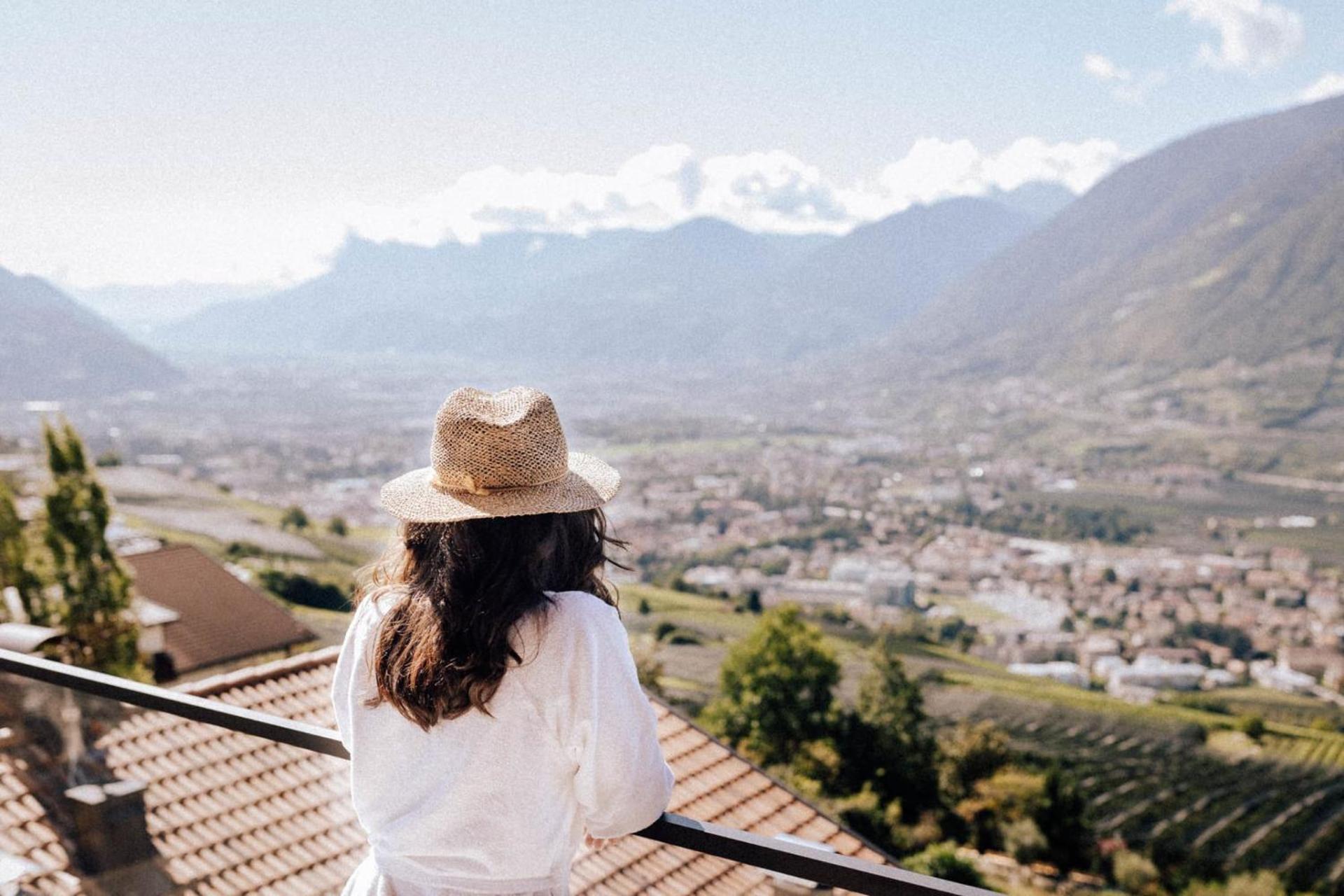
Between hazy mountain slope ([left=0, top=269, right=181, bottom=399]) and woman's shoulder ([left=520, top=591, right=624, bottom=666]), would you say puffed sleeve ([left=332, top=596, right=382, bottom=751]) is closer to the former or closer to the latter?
woman's shoulder ([left=520, top=591, right=624, bottom=666])

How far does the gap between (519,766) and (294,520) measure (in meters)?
51.1

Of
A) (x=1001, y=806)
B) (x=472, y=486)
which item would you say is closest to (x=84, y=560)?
(x=472, y=486)

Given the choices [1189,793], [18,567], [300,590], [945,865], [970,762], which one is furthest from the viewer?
[300,590]

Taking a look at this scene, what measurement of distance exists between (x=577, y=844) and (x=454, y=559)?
16.7 inches

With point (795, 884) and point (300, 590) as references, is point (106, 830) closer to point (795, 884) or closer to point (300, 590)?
Answer: point (795, 884)

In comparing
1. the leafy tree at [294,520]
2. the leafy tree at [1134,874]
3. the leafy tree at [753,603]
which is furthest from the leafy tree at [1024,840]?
the leafy tree at [294,520]

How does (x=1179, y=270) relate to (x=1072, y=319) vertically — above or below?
above

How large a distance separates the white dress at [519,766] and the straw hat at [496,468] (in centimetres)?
12

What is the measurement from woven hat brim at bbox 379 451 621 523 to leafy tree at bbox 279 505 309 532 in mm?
49330

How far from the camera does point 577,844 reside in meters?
1.28

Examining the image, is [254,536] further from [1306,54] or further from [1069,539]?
[1306,54]

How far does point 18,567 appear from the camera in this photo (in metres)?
14.8

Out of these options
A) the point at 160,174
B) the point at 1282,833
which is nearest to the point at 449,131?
the point at 160,174

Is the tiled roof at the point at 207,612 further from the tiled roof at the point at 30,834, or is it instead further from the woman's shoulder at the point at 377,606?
the woman's shoulder at the point at 377,606
